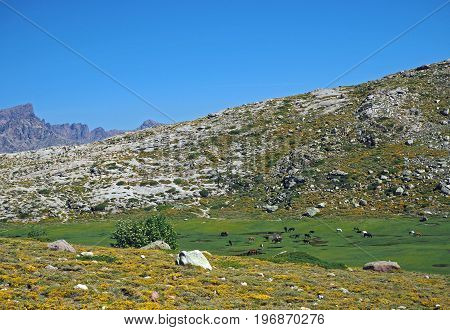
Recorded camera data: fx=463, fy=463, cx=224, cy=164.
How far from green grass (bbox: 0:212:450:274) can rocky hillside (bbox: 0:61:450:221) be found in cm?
1075

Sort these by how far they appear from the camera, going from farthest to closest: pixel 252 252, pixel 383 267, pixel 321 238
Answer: pixel 321 238
pixel 252 252
pixel 383 267

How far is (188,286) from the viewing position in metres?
25.4

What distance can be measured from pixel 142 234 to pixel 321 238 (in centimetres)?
2227

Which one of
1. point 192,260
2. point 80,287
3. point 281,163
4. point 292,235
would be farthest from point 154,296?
point 281,163

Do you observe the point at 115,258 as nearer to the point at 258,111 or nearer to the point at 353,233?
the point at 353,233

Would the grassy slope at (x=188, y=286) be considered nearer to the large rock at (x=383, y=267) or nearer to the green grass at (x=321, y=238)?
the large rock at (x=383, y=267)

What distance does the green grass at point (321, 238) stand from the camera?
144 feet

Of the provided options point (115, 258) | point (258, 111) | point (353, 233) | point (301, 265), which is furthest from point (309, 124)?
point (115, 258)

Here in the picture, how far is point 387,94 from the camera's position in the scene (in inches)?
4852

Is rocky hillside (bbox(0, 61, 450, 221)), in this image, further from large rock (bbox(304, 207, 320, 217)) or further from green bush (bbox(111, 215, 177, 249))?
green bush (bbox(111, 215, 177, 249))

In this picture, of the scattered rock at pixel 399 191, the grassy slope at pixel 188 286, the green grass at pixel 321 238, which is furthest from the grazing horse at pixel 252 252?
the scattered rock at pixel 399 191

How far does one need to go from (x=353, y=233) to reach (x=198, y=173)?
52568 millimetres

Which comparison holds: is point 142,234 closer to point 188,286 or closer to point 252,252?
point 252,252

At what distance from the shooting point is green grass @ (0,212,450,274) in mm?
43928
